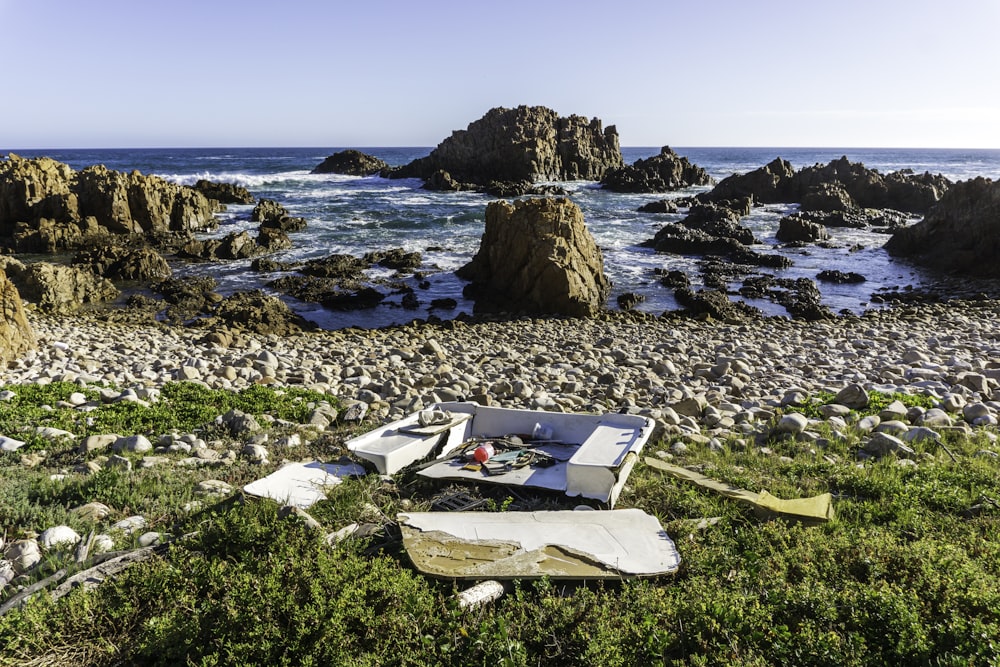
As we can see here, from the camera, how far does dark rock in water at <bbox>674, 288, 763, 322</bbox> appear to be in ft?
57.9

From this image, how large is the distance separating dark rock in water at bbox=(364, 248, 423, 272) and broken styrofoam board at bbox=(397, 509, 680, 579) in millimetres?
19583

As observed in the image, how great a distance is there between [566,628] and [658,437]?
407cm

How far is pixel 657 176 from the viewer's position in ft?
200

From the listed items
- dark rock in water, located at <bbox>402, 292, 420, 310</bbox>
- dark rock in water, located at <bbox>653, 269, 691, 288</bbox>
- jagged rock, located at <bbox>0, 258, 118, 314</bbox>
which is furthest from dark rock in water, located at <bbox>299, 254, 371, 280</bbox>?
dark rock in water, located at <bbox>653, 269, 691, 288</bbox>

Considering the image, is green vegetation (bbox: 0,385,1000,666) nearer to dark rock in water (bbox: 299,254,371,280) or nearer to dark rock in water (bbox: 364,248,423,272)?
dark rock in water (bbox: 299,254,371,280)

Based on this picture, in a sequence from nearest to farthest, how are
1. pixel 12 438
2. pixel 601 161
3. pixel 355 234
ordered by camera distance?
1. pixel 12 438
2. pixel 355 234
3. pixel 601 161

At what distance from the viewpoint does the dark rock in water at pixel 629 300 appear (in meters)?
18.9

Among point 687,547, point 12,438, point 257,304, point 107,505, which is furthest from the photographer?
point 257,304

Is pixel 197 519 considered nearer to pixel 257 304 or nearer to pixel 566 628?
pixel 566 628

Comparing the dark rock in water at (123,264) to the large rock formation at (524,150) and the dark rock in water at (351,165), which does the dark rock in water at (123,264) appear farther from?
the dark rock in water at (351,165)

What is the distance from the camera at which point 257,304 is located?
56.4ft

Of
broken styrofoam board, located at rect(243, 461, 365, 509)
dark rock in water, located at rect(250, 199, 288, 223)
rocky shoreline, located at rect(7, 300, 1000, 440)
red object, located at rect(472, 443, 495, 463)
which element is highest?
dark rock in water, located at rect(250, 199, 288, 223)

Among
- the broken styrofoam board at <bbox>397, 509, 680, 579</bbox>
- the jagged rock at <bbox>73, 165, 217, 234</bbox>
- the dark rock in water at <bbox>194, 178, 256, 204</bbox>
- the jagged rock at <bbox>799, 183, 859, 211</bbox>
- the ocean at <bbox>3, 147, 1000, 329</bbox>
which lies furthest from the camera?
the dark rock in water at <bbox>194, 178, 256, 204</bbox>

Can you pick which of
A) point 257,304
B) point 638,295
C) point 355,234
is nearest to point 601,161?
point 355,234
